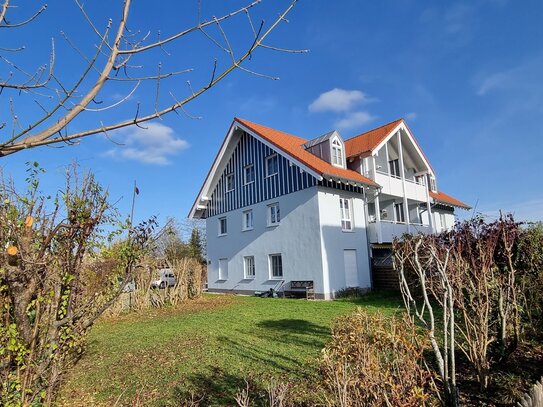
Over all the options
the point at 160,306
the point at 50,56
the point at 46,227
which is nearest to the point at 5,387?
the point at 46,227

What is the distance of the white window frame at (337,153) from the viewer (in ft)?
66.8

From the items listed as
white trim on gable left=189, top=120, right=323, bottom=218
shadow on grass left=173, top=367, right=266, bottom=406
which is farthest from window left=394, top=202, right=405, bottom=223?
shadow on grass left=173, top=367, right=266, bottom=406

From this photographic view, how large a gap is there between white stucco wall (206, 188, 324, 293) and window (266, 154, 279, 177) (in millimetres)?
1639

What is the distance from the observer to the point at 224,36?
85.0 inches

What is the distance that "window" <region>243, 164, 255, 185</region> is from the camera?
877 inches

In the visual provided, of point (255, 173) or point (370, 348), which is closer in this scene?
point (370, 348)

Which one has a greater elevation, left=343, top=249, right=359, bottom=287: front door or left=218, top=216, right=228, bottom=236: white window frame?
left=218, top=216, right=228, bottom=236: white window frame

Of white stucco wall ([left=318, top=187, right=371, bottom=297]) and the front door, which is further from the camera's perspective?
the front door

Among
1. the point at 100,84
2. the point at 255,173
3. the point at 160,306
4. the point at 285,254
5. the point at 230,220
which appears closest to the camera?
the point at 100,84

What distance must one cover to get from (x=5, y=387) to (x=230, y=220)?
20473 millimetres

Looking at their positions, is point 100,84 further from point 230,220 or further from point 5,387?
point 230,220

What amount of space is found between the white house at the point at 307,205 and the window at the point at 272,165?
0.19 ft

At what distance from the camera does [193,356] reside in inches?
289

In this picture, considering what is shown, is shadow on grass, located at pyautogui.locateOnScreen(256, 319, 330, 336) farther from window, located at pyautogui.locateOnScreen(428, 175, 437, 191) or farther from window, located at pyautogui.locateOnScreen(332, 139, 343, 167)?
window, located at pyautogui.locateOnScreen(428, 175, 437, 191)
